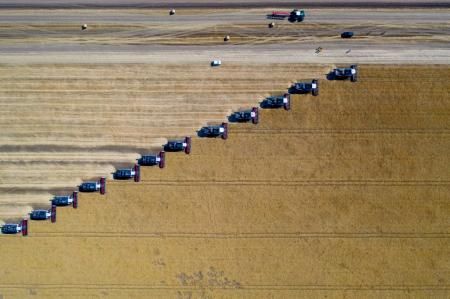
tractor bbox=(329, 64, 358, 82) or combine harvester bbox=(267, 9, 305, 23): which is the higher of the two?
combine harvester bbox=(267, 9, 305, 23)

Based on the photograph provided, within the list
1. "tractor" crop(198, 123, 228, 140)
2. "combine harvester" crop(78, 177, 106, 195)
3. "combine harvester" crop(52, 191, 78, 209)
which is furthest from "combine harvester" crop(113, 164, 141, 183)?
"tractor" crop(198, 123, 228, 140)

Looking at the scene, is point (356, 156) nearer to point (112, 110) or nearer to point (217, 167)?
point (217, 167)

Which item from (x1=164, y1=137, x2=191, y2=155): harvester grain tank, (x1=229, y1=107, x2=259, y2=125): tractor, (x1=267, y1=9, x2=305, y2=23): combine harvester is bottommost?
(x1=164, y1=137, x2=191, y2=155): harvester grain tank

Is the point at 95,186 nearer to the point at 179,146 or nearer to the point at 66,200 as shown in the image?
the point at 66,200

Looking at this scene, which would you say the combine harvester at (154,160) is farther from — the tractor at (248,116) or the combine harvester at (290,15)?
the combine harvester at (290,15)

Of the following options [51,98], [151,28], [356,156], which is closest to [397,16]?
[356,156]

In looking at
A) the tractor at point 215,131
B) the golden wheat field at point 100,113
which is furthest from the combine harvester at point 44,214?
the tractor at point 215,131

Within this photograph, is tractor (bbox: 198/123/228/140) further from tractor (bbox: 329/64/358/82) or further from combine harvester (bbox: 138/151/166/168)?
tractor (bbox: 329/64/358/82)
